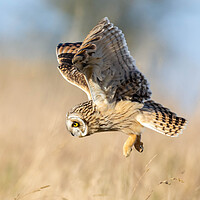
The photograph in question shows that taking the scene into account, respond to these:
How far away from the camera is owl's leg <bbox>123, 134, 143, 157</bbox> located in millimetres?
3480

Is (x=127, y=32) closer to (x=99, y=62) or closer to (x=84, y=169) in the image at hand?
(x=84, y=169)

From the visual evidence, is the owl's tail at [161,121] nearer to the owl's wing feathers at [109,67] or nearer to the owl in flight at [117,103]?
the owl in flight at [117,103]

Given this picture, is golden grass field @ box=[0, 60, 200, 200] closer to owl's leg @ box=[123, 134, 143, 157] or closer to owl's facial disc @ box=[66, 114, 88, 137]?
owl's leg @ box=[123, 134, 143, 157]

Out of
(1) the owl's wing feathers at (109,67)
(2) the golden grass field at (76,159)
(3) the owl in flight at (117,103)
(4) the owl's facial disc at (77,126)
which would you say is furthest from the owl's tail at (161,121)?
(4) the owl's facial disc at (77,126)

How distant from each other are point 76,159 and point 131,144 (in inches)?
125

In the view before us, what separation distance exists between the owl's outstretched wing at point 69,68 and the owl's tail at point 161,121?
0.53m

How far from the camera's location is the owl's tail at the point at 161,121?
3789mm

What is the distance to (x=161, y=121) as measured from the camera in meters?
3.82

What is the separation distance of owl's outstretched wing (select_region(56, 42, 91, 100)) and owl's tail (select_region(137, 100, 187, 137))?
1.74 ft

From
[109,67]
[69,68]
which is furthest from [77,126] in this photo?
[69,68]

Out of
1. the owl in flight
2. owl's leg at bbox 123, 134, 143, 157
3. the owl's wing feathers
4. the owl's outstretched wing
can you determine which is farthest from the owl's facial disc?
the owl's outstretched wing

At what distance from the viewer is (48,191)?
14.9 feet

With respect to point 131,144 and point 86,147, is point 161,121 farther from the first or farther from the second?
point 86,147

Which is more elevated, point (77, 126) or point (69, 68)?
point (69, 68)
